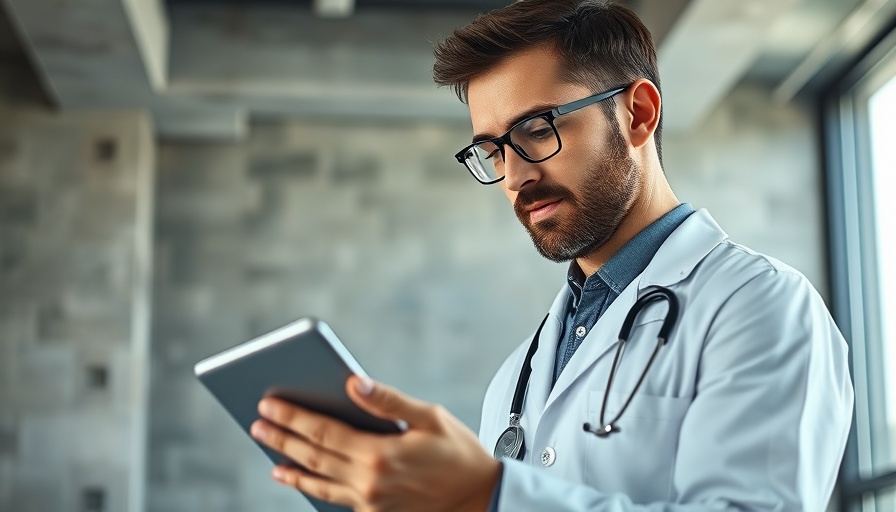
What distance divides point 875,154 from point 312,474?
597 cm

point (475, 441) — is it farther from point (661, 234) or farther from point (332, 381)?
point (661, 234)

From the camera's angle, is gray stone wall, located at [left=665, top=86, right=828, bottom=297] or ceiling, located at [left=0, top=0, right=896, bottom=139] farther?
gray stone wall, located at [left=665, top=86, right=828, bottom=297]

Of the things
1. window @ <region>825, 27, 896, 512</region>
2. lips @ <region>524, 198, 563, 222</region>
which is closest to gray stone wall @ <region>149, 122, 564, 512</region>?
window @ <region>825, 27, 896, 512</region>

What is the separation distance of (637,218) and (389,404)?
0.84m

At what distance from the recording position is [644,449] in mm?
1466

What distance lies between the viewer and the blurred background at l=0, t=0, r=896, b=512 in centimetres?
618

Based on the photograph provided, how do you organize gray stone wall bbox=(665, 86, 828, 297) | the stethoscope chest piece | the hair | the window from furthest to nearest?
gray stone wall bbox=(665, 86, 828, 297) < the window < the hair < the stethoscope chest piece

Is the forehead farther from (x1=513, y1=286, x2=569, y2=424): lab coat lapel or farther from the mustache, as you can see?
(x1=513, y1=286, x2=569, y2=424): lab coat lapel

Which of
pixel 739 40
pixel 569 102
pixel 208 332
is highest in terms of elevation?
pixel 739 40

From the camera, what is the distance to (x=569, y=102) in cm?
180

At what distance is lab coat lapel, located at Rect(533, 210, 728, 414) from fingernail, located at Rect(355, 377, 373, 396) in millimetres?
577

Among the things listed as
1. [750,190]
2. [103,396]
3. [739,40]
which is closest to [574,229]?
[739,40]

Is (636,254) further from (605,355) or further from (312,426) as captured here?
(312,426)

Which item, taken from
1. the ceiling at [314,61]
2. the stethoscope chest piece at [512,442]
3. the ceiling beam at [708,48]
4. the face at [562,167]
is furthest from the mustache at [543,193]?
the ceiling at [314,61]
